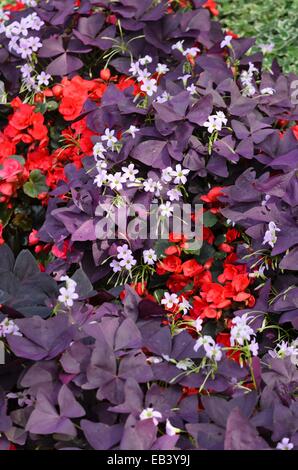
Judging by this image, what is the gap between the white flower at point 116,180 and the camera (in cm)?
202

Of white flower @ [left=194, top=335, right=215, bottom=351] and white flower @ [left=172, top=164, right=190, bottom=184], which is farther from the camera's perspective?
white flower @ [left=172, top=164, right=190, bottom=184]

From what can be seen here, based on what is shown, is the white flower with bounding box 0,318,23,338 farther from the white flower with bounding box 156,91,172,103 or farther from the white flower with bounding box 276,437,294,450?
the white flower with bounding box 156,91,172,103

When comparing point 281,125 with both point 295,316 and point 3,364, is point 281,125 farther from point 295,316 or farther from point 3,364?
point 3,364

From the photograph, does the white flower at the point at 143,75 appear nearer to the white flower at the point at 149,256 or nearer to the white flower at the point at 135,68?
the white flower at the point at 135,68

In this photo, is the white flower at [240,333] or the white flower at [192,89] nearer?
the white flower at [240,333]

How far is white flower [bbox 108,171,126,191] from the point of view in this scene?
2023mm

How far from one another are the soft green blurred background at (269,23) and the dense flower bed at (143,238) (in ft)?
1.13

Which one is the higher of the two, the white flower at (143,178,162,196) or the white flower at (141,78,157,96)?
the white flower at (141,78,157,96)

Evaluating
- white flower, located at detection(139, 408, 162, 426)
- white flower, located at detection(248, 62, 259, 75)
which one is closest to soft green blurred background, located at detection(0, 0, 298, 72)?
white flower, located at detection(248, 62, 259, 75)

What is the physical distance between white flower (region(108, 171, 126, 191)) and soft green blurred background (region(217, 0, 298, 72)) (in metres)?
1.24

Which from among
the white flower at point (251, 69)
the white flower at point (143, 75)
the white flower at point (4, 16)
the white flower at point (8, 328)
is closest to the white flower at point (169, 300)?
the white flower at point (8, 328)

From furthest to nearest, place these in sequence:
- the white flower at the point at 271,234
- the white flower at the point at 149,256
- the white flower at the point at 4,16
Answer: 1. the white flower at the point at 4,16
2. the white flower at the point at 149,256
3. the white flower at the point at 271,234

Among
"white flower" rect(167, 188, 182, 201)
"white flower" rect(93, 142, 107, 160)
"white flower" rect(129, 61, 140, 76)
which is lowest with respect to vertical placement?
"white flower" rect(167, 188, 182, 201)

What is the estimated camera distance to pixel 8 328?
5.48 feet
